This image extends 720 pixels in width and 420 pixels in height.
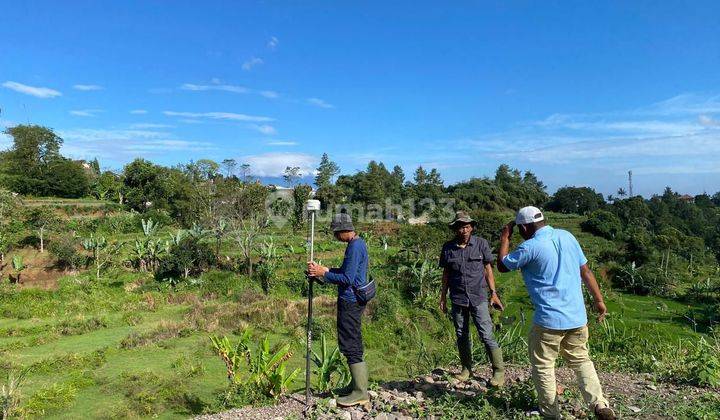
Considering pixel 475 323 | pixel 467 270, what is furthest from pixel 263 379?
pixel 467 270

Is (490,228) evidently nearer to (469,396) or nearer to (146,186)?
(469,396)

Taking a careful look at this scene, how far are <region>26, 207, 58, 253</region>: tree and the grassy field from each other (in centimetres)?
519

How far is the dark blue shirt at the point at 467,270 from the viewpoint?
3.67m

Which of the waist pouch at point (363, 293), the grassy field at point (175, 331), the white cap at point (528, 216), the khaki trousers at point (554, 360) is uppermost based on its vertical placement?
the white cap at point (528, 216)

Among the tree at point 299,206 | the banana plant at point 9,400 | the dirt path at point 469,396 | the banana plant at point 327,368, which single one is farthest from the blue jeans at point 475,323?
the tree at point 299,206

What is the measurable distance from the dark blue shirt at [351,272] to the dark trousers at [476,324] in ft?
3.12

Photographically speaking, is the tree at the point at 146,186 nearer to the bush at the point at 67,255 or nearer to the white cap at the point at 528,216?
the bush at the point at 67,255

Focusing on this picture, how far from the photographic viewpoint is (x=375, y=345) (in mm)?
9469

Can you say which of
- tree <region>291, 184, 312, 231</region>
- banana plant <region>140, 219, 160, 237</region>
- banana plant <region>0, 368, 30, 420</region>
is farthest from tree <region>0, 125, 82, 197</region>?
banana plant <region>0, 368, 30, 420</region>

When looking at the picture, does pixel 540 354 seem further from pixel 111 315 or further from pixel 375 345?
pixel 111 315

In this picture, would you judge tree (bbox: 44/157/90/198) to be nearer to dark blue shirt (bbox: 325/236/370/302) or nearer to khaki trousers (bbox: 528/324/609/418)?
dark blue shirt (bbox: 325/236/370/302)

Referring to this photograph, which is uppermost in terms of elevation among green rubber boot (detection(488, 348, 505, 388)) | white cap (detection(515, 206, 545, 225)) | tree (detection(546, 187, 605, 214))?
tree (detection(546, 187, 605, 214))

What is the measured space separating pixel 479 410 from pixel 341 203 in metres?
33.2

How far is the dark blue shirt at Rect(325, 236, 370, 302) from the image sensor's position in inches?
129
